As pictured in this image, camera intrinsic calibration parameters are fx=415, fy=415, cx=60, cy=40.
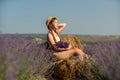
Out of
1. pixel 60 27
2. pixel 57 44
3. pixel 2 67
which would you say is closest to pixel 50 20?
pixel 60 27

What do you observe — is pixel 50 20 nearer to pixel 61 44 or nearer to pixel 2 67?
pixel 61 44

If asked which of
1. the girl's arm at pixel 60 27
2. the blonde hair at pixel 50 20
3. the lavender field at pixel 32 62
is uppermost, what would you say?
the blonde hair at pixel 50 20

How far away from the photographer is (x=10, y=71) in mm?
3664

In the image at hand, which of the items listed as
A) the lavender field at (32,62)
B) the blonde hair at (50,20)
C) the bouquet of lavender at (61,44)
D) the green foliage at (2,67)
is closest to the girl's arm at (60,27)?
the blonde hair at (50,20)

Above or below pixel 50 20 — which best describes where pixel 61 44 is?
below

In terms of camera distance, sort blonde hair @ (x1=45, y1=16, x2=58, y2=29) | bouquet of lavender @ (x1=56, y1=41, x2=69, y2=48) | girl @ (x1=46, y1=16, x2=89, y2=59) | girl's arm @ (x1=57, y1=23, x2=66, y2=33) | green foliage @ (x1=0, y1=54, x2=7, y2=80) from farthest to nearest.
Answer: girl's arm @ (x1=57, y1=23, x2=66, y2=33), blonde hair @ (x1=45, y1=16, x2=58, y2=29), bouquet of lavender @ (x1=56, y1=41, x2=69, y2=48), girl @ (x1=46, y1=16, x2=89, y2=59), green foliage @ (x1=0, y1=54, x2=7, y2=80)

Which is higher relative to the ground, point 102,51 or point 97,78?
point 102,51

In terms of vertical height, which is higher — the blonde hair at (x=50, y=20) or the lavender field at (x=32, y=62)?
the blonde hair at (x=50, y=20)

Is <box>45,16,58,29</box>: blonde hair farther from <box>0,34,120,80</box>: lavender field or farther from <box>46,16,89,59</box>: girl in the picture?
<box>0,34,120,80</box>: lavender field

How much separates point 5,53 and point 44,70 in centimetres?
219

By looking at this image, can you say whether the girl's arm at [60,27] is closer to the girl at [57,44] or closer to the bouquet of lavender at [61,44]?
the girl at [57,44]

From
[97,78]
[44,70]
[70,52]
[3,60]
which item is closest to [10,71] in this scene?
[3,60]

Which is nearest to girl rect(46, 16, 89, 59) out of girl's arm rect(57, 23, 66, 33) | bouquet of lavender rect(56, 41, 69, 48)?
bouquet of lavender rect(56, 41, 69, 48)

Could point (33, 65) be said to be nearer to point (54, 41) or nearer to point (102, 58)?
point (102, 58)
